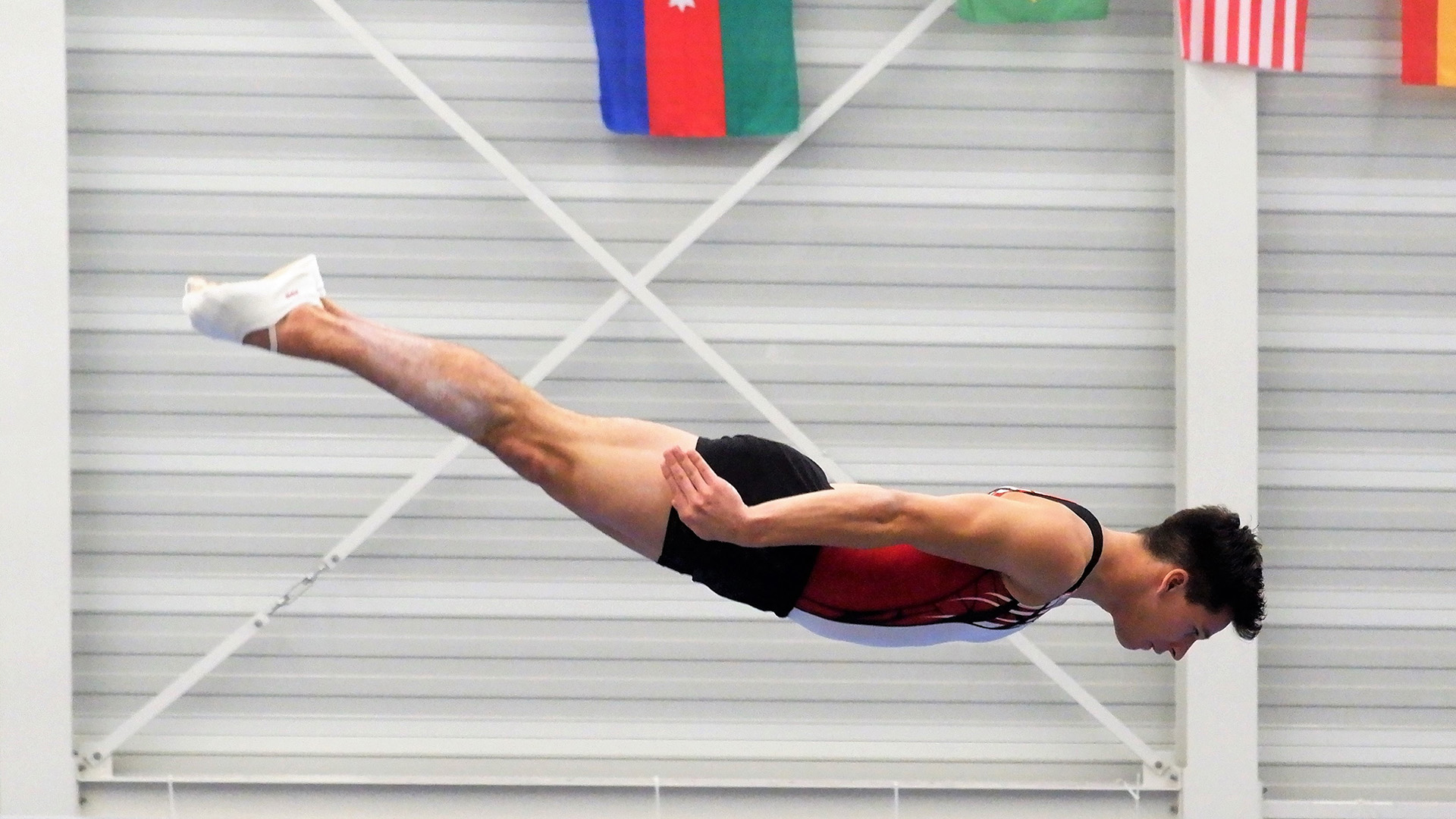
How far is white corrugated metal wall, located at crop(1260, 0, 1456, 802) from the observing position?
5664mm

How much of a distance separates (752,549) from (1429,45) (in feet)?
14.0

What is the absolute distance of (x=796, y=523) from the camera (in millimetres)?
2611

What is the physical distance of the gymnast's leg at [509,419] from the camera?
9.20 feet

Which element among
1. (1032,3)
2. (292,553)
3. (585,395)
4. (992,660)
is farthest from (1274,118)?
Answer: (292,553)

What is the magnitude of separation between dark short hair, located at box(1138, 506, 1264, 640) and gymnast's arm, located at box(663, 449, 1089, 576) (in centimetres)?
48

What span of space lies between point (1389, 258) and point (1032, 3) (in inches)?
77.2

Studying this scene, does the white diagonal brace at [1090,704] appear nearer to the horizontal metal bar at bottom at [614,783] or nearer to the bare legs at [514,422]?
the horizontal metal bar at bottom at [614,783]

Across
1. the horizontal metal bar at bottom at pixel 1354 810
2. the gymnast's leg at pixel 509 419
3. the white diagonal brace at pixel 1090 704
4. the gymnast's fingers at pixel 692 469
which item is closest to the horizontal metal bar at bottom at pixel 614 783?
the white diagonal brace at pixel 1090 704

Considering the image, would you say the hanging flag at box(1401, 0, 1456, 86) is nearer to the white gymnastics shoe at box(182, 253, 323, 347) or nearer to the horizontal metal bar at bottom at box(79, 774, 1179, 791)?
the horizontal metal bar at bottom at box(79, 774, 1179, 791)

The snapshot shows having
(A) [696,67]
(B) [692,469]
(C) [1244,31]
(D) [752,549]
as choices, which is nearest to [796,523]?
(B) [692,469]

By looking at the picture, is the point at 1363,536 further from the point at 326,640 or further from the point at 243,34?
the point at 243,34

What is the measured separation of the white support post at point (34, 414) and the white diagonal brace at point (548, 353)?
26cm

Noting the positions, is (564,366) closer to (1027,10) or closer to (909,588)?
(1027,10)

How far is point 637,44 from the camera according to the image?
17.3 feet
